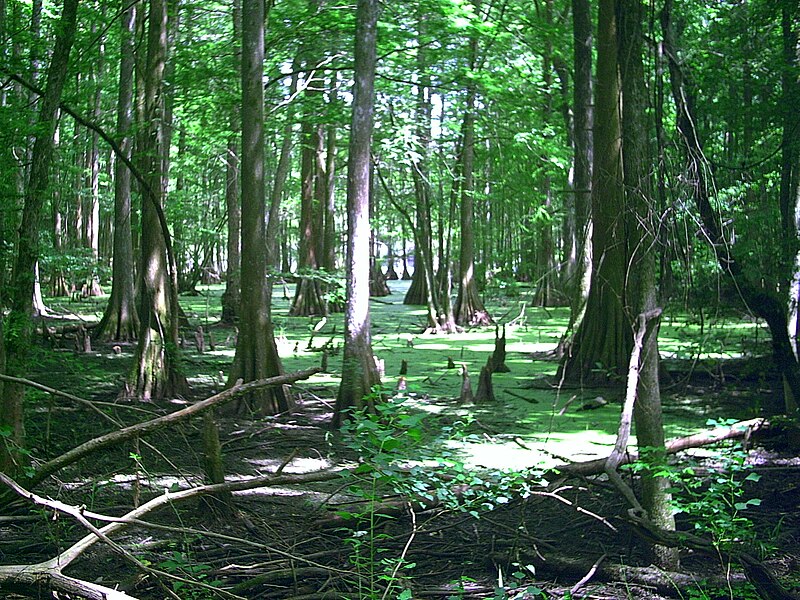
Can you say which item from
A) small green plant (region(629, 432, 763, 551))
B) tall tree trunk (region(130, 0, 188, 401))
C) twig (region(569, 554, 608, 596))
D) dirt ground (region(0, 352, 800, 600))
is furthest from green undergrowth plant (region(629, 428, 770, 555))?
tall tree trunk (region(130, 0, 188, 401))

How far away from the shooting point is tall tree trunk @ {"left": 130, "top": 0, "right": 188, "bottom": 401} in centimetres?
841

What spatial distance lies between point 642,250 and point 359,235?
3.73 meters

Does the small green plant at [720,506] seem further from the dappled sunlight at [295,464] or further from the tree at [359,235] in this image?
the tree at [359,235]

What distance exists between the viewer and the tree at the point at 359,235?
24.7 feet

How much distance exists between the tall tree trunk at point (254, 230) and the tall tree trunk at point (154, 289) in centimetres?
83

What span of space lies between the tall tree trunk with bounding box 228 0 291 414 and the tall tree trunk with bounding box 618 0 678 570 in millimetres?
4373

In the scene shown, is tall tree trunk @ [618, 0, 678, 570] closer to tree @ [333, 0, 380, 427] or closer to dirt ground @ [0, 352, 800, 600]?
dirt ground @ [0, 352, 800, 600]

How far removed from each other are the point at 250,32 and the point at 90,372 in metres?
4.49

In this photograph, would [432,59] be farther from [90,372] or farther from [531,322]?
[531,322]

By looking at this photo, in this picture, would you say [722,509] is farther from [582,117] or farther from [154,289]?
[582,117]

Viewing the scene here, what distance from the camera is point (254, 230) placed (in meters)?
8.09

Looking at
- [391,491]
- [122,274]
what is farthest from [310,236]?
[391,491]

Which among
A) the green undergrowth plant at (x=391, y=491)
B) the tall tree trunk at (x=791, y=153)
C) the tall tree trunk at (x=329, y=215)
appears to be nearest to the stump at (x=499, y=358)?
the tall tree trunk at (x=791, y=153)

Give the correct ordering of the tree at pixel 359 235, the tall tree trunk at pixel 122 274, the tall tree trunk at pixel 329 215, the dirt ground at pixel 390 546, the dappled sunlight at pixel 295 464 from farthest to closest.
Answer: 1. the tall tree trunk at pixel 329 215
2. the tall tree trunk at pixel 122 274
3. the tree at pixel 359 235
4. the dappled sunlight at pixel 295 464
5. the dirt ground at pixel 390 546
